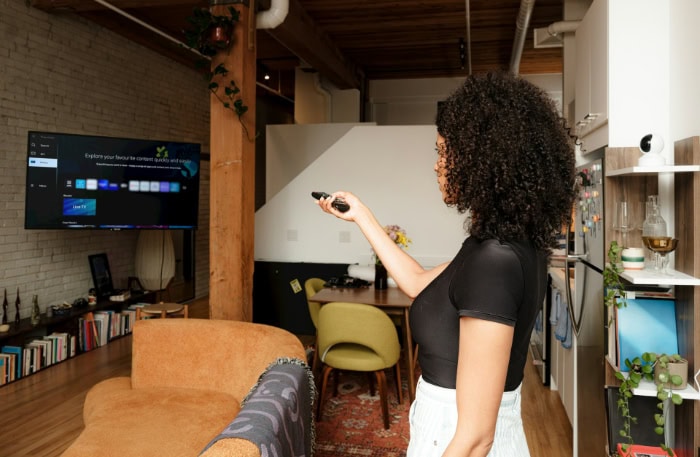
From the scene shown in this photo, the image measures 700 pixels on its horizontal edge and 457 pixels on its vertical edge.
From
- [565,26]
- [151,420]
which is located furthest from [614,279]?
[565,26]

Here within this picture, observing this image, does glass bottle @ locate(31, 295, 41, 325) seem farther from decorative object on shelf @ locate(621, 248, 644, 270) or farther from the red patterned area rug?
decorative object on shelf @ locate(621, 248, 644, 270)

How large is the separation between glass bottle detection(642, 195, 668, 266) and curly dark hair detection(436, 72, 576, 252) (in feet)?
4.12

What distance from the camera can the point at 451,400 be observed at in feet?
3.89

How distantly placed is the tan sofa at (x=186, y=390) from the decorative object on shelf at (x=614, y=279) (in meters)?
1.37

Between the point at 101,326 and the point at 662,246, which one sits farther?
the point at 101,326

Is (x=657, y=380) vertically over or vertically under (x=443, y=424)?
under

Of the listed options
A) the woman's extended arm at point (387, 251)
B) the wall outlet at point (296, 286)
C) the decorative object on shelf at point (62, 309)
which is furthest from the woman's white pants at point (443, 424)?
the decorative object on shelf at point (62, 309)

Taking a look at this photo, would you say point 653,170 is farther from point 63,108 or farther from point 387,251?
point 63,108

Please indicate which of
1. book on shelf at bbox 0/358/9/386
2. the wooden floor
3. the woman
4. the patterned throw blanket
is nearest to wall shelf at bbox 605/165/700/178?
the woman

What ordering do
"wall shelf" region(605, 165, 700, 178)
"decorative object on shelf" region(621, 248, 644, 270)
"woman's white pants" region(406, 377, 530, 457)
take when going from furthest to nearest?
"decorative object on shelf" region(621, 248, 644, 270) < "wall shelf" region(605, 165, 700, 178) < "woman's white pants" region(406, 377, 530, 457)

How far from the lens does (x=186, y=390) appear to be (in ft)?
9.44

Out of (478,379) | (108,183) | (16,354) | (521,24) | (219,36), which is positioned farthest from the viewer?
(521,24)

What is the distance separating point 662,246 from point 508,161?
54.7 inches

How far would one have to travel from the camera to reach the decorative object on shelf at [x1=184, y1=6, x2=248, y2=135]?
372cm
